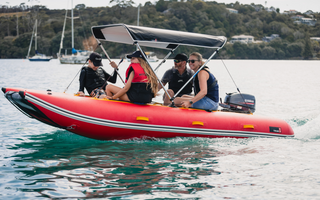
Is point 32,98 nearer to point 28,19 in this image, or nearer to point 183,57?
point 183,57

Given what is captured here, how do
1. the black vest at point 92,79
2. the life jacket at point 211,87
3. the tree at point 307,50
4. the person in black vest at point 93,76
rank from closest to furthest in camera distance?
the life jacket at point 211,87 → the person in black vest at point 93,76 → the black vest at point 92,79 → the tree at point 307,50

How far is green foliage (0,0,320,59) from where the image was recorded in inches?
3241

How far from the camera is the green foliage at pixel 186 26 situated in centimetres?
8231

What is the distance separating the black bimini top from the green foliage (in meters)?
64.8

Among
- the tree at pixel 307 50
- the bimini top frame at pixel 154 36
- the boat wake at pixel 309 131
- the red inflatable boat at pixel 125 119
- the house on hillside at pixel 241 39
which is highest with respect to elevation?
the house on hillside at pixel 241 39

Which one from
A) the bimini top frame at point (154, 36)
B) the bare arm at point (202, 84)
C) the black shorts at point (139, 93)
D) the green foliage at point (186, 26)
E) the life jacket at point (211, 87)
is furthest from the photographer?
the green foliage at point (186, 26)

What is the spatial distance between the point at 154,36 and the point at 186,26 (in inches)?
3740

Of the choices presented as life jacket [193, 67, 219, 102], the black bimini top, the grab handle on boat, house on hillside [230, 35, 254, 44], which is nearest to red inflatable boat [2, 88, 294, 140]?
the grab handle on boat

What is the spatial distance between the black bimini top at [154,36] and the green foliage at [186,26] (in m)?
64.8

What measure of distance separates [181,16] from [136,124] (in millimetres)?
99744

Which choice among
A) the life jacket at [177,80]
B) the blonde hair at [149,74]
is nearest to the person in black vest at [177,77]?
the life jacket at [177,80]

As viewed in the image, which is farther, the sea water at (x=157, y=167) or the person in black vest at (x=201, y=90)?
the person in black vest at (x=201, y=90)

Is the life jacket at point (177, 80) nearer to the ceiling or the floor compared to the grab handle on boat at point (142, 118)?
nearer to the ceiling

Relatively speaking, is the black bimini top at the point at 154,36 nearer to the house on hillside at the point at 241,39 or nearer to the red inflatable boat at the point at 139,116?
the red inflatable boat at the point at 139,116
